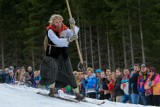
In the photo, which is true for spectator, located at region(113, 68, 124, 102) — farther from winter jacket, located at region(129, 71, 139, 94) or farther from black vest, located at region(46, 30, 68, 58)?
black vest, located at region(46, 30, 68, 58)

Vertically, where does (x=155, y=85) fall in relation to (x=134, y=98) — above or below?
above

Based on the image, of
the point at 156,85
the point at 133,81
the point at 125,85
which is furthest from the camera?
the point at 125,85

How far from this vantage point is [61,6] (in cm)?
3203

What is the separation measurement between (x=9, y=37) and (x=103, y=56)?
9.51 meters

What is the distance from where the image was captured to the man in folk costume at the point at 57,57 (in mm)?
7965

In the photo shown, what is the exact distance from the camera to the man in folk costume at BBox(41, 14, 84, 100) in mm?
7965

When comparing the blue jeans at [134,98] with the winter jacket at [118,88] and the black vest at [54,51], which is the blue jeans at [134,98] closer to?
the winter jacket at [118,88]

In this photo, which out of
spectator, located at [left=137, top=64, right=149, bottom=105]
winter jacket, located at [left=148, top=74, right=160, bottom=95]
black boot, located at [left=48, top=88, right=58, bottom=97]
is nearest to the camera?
black boot, located at [left=48, top=88, right=58, bottom=97]

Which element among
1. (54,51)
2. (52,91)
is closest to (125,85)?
(52,91)

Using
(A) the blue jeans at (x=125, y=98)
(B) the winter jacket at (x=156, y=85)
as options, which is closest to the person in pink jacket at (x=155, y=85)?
(B) the winter jacket at (x=156, y=85)

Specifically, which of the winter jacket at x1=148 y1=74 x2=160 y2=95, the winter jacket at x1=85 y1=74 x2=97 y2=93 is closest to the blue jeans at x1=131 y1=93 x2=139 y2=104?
the winter jacket at x1=148 y1=74 x2=160 y2=95

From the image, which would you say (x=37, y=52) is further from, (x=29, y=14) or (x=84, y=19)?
(x=84, y=19)

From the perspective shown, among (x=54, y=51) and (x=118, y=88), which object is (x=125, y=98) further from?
(x=54, y=51)

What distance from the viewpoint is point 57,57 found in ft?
27.1
